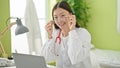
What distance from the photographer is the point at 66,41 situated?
1.92 meters

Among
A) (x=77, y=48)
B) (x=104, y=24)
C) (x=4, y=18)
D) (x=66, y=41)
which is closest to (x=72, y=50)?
(x=77, y=48)

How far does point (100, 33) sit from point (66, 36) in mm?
2120

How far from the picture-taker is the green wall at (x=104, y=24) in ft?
12.4

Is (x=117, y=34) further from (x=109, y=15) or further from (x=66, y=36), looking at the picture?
(x=66, y=36)

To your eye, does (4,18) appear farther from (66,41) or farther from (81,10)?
(81,10)

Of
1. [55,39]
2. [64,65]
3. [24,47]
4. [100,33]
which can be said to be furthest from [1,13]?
[100,33]

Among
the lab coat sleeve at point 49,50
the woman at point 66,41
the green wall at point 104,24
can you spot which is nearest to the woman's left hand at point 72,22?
the woman at point 66,41

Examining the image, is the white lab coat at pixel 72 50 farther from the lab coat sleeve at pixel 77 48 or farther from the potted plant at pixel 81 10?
the potted plant at pixel 81 10

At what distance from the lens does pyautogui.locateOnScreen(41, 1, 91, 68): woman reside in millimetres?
1736

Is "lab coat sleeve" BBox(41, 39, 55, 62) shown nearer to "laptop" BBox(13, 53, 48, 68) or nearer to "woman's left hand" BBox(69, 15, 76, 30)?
"woman's left hand" BBox(69, 15, 76, 30)

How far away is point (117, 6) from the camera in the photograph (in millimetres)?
3676

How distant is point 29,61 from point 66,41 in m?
0.65

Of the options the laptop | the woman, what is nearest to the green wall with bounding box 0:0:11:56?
the woman

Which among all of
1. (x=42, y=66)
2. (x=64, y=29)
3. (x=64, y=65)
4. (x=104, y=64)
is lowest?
(x=104, y=64)
